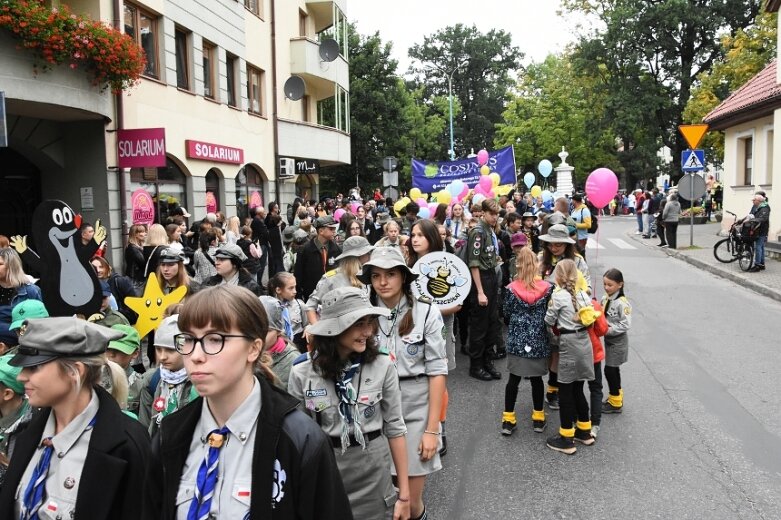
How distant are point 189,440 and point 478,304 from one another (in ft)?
19.0

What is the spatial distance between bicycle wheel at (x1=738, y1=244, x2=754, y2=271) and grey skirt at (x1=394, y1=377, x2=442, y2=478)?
14.0 meters

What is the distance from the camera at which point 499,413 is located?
6.30 m

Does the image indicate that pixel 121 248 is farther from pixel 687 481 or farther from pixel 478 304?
pixel 687 481

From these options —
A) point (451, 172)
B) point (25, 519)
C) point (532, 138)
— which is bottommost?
point (25, 519)

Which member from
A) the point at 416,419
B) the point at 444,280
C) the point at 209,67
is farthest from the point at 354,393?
the point at 209,67

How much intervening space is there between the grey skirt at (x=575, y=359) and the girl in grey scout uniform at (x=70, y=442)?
3695 mm

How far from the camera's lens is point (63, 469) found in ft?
7.55

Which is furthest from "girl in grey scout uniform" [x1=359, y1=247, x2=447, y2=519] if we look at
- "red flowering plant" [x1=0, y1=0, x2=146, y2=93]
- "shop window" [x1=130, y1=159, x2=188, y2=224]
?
"shop window" [x1=130, y1=159, x2=188, y2=224]

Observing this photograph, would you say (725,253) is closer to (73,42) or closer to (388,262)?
(73,42)

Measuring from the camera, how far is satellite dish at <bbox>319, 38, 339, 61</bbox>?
979 inches

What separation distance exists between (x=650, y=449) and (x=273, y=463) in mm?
4296

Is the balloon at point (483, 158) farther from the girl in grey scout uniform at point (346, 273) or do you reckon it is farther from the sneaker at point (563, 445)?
the sneaker at point (563, 445)

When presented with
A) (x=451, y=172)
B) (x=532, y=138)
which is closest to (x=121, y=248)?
(x=451, y=172)

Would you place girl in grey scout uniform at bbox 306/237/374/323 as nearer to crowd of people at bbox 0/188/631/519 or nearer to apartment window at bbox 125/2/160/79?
crowd of people at bbox 0/188/631/519
